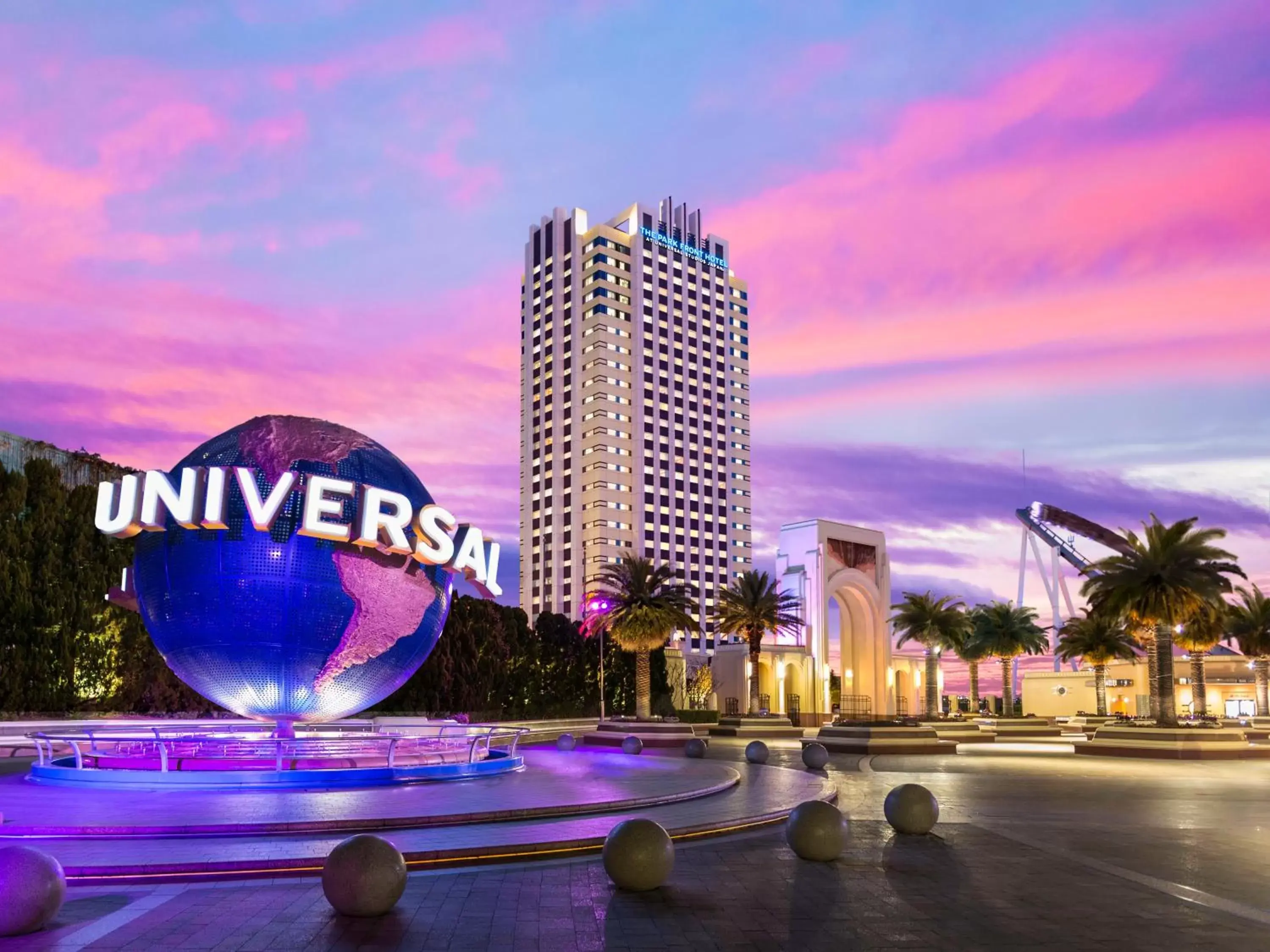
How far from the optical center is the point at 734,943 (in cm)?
842

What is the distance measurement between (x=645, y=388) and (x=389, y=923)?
13737 cm

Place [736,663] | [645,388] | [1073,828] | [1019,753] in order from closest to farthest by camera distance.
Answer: [1073,828] < [1019,753] < [736,663] < [645,388]

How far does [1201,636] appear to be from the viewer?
143 feet

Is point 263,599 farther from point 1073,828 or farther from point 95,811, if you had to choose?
point 1073,828

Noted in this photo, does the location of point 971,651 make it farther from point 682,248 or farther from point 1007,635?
point 682,248

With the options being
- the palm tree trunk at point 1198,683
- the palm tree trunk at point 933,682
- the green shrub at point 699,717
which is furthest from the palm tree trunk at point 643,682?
the palm tree trunk at point 1198,683

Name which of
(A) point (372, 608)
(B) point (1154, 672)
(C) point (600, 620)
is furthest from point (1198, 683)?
(A) point (372, 608)

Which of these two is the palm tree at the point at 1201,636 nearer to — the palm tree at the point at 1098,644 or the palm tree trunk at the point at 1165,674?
the palm tree trunk at the point at 1165,674

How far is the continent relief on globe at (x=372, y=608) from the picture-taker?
19281mm

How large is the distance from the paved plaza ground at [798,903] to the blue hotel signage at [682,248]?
140 metres

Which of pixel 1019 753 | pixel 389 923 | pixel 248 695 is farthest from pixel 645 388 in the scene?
pixel 389 923

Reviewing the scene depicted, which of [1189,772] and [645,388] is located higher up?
[645,388]

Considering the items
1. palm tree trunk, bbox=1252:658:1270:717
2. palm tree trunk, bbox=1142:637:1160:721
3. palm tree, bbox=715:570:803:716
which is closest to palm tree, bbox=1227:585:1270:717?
palm tree trunk, bbox=1252:658:1270:717

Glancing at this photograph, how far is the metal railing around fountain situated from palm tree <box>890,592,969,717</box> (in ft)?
142
